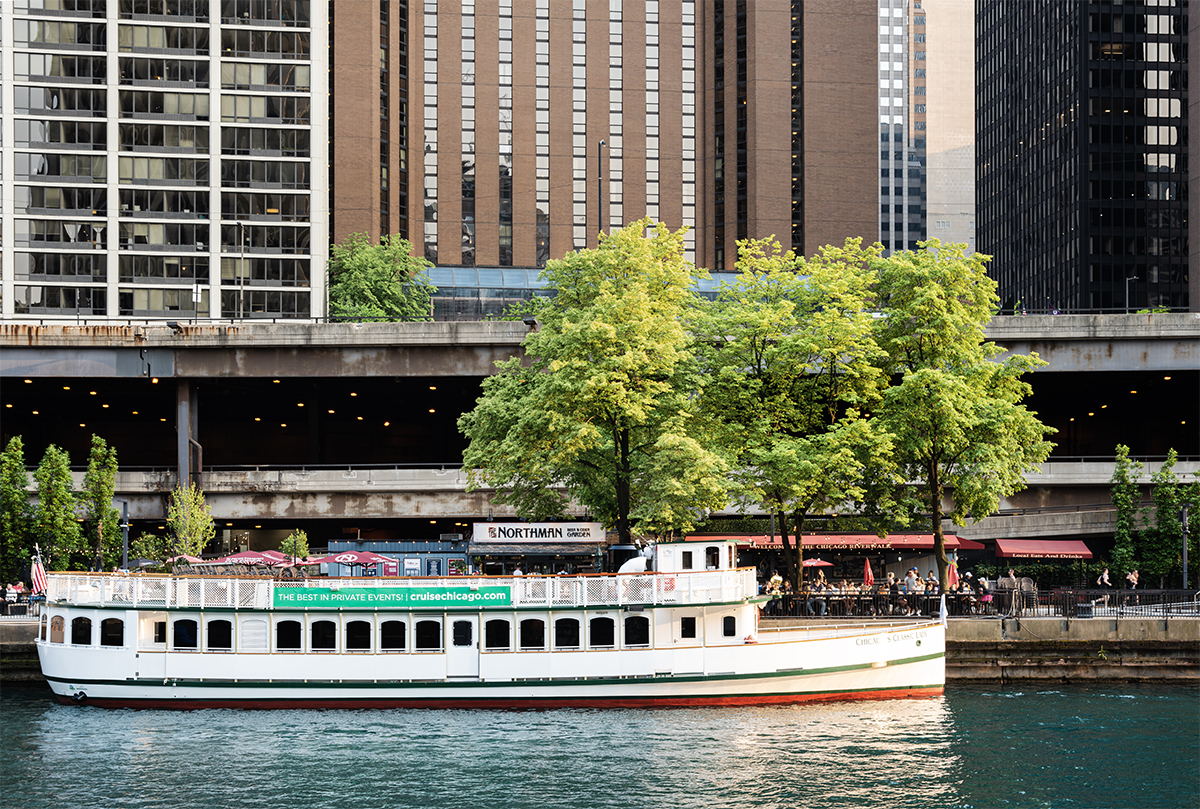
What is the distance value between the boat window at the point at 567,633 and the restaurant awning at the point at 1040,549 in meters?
23.0

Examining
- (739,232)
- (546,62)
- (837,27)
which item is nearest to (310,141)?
(546,62)

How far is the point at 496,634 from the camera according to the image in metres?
36.7

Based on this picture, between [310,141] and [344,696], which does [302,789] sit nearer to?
[344,696]

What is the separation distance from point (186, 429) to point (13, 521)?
35.1 ft

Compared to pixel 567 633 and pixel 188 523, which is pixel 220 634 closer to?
pixel 567 633

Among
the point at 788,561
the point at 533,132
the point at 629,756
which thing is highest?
the point at 533,132

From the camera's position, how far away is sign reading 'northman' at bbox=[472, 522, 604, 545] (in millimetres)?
51406

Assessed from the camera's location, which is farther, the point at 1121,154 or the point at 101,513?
the point at 1121,154

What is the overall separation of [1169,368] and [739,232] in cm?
8392

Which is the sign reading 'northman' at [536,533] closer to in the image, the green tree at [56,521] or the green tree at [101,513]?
the green tree at [101,513]

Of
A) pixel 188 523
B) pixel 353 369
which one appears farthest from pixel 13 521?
pixel 353 369

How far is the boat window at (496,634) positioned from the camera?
36625mm

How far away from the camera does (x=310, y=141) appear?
112 m

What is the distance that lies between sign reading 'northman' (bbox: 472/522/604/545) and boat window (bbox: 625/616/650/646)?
14.3m
